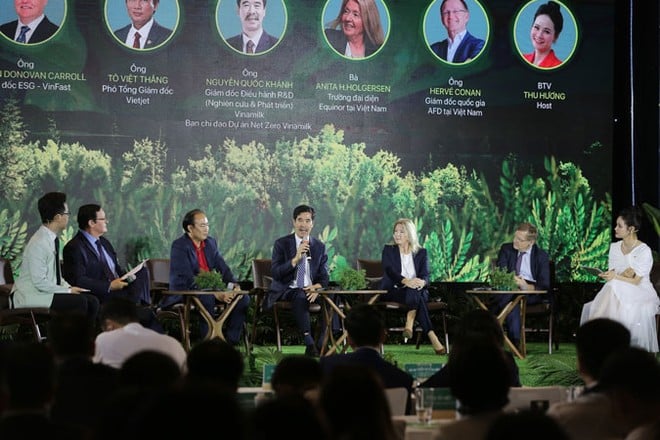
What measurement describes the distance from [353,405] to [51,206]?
609cm

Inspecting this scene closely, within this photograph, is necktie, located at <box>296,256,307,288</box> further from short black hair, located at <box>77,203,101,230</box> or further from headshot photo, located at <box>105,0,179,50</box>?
headshot photo, located at <box>105,0,179,50</box>

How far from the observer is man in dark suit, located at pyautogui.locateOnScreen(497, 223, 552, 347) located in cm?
1055

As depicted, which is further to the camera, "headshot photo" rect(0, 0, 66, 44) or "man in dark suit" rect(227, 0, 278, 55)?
"man in dark suit" rect(227, 0, 278, 55)

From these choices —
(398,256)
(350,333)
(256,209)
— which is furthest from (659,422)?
(256,209)

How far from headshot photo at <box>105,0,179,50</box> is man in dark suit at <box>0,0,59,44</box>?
0.58 metres

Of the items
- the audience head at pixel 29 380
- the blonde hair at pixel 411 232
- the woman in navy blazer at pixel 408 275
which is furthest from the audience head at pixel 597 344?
the blonde hair at pixel 411 232

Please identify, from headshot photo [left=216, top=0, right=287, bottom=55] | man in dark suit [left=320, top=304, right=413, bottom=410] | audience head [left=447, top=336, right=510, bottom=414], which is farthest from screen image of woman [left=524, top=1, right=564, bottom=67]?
audience head [left=447, top=336, right=510, bottom=414]

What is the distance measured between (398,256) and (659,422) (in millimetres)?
7481

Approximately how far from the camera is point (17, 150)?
10.6m

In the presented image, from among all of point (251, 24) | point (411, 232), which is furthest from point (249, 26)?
point (411, 232)

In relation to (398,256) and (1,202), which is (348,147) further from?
(1,202)

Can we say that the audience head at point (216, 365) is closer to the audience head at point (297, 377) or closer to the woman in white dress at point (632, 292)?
the audience head at point (297, 377)

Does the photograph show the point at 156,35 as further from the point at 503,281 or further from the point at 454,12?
the point at 503,281

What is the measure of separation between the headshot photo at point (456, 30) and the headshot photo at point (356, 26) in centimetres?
51
